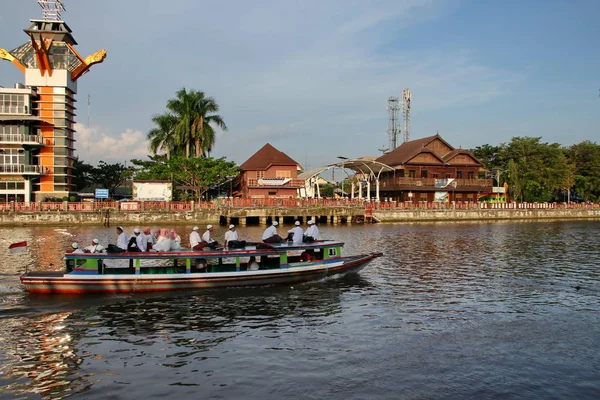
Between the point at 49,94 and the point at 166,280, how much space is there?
48.2 metres

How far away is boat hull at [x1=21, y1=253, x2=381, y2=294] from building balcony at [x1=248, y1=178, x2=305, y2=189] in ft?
147

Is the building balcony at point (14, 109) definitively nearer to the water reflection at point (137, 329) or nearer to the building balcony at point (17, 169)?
the building balcony at point (17, 169)

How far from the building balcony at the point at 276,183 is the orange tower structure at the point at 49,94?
2301 centimetres

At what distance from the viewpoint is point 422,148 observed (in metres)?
69.5

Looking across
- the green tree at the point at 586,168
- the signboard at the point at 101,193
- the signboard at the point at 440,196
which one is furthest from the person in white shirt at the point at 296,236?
the green tree at the point at 586,168

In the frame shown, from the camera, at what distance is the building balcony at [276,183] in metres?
65.9

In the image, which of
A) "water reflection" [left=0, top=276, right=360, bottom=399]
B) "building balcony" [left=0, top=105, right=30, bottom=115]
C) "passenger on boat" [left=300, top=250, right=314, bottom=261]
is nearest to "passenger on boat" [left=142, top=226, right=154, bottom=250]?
"water reflection" [left=0, top=276, right=360, bottom=399]

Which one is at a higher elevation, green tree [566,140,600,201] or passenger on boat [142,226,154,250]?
green tree [566,140,600,201]

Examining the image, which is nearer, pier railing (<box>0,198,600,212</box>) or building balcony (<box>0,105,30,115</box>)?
pier railing (<box>0,198,600,212</box>)

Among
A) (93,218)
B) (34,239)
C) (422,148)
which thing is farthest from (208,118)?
(34,239)

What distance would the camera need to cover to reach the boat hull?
1825cm

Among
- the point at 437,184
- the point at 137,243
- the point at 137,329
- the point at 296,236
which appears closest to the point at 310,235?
the point at 296,236

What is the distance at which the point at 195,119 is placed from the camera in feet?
232

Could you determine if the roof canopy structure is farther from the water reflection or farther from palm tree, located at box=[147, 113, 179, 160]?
the water reflection
